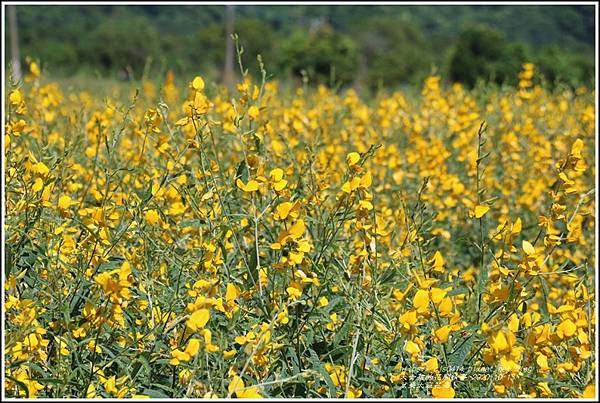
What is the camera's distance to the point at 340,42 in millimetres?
25172

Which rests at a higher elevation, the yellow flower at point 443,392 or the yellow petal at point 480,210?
the yellow petal at point 480,210

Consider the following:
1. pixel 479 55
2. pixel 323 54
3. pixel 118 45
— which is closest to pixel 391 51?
pixel 118 45

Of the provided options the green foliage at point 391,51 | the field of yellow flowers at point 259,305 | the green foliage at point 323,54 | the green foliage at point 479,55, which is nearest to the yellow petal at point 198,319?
the field of yellow flowers at point 259,305

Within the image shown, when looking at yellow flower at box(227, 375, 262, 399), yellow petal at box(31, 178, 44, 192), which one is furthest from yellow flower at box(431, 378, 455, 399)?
yellow petal at box(31, 178, 44, 192)

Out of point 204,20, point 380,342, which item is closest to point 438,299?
point 380,342

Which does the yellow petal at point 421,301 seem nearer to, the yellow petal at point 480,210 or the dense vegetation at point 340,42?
the yellow petal at point 480,210

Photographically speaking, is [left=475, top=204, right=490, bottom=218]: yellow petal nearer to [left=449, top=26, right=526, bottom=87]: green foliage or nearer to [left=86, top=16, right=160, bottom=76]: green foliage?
[left=449, top=26, right=526, bottom=87]: green foliage

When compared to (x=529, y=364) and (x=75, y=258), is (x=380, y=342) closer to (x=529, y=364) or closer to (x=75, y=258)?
(x=529, y=364)

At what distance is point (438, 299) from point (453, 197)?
1.72m

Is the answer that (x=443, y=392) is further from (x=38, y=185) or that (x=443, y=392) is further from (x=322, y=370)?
(x=38, y=185)

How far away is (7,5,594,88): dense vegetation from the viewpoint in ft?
52.5

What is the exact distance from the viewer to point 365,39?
38906 mm

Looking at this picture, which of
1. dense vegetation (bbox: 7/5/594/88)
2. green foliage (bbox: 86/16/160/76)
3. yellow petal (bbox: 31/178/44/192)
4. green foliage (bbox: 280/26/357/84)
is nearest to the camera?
yellow petal (bbox: 31/178/44/192)

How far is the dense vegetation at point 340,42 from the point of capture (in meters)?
16.0
